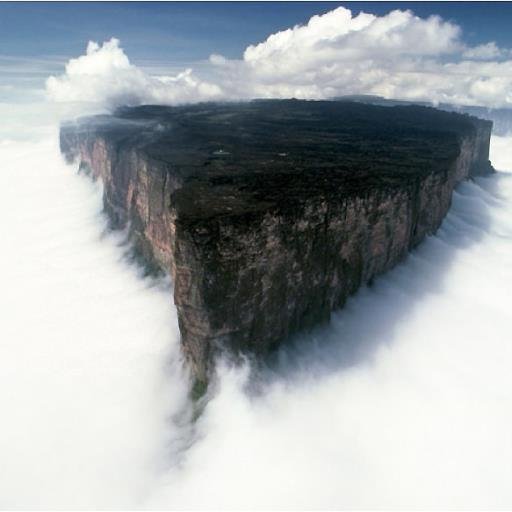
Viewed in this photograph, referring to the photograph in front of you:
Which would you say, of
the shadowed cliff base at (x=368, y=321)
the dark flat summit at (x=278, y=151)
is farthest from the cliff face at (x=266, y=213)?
the shadowed cliff base at (x=368, y=321)

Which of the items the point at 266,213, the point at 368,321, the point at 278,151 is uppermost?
the point at 278,151

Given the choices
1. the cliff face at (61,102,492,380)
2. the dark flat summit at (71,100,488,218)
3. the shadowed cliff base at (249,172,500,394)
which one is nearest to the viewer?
Answer: the cliff face at (61,102,492,380)

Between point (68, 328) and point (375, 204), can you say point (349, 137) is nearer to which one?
point (375, 204)

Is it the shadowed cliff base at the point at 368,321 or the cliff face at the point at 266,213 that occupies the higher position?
the cliff face at the point at 266,213

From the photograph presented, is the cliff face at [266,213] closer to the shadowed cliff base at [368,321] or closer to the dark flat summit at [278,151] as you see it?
the dark flat summit at [278,151]

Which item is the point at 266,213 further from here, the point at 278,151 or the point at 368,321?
the point at 278,151

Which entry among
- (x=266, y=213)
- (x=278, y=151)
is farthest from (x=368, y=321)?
(x=278, y=151)

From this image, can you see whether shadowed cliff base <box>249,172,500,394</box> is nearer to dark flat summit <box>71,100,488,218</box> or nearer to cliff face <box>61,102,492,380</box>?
cliff face <box>61,102,492,380</box>

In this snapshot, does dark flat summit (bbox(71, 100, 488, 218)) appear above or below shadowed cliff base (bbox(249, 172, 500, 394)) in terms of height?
above

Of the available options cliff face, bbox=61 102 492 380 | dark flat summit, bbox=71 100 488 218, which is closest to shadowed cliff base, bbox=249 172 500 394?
cliff face, bbox=61 102 492 380
